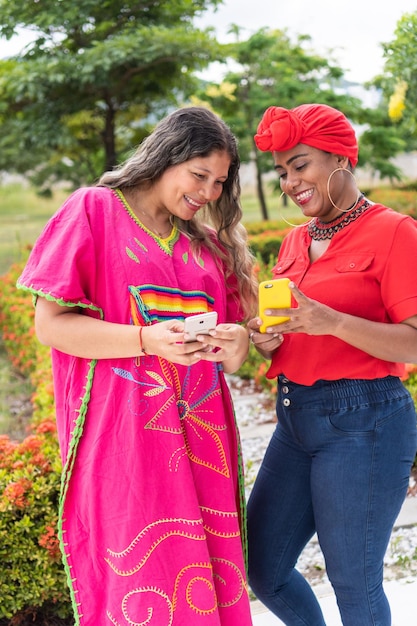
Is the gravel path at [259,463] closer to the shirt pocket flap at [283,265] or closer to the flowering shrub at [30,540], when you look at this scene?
the flowering shrub at [30,540]

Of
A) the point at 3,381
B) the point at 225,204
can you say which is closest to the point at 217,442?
the point at 225,204

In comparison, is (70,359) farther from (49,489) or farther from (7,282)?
(7,282)

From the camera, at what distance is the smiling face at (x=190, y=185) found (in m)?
1.73

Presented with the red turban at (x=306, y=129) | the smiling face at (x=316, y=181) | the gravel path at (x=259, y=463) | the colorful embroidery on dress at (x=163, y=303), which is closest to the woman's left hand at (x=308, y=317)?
the colorful embroidery on dress at (x=163, y=303)

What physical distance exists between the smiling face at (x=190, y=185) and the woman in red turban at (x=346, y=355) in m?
0.17

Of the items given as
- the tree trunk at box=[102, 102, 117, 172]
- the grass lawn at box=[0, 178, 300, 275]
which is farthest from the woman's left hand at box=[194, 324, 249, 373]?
the grass lawn at box=[0, 178, 300, 275]

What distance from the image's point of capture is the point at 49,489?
7.68ft

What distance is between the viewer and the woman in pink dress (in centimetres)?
159

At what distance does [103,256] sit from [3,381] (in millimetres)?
4679

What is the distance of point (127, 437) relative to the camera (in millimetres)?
1629

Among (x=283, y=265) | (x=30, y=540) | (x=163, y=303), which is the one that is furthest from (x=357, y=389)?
(x=30, y=540)

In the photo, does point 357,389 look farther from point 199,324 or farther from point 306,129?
point 306,129

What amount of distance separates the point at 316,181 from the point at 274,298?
1.38 ft

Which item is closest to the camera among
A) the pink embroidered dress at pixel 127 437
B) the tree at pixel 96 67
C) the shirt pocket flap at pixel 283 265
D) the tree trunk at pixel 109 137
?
the pink embroidered dress at pixel 127 437
